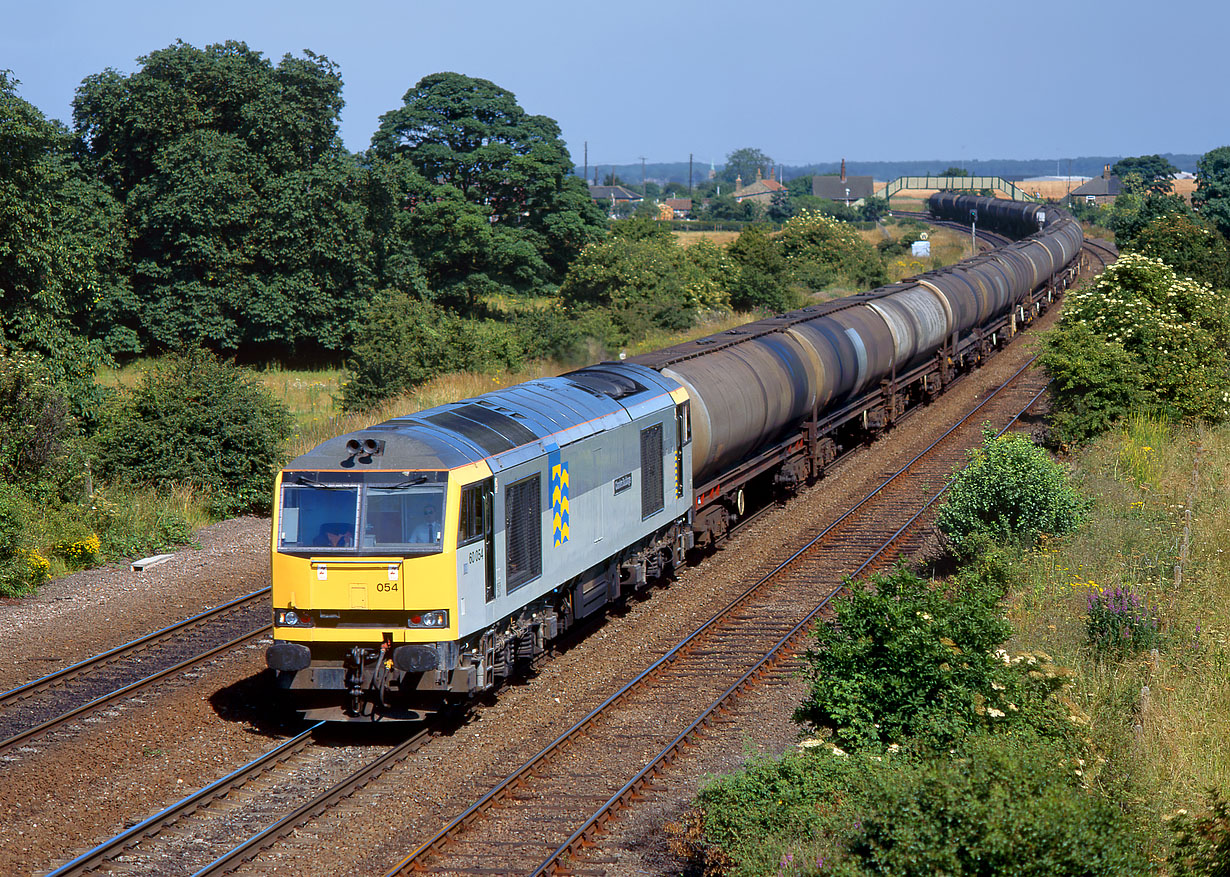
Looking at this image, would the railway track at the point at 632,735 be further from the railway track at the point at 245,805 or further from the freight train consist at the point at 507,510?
the freight train consist at the point at 507,510

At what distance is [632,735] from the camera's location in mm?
13008

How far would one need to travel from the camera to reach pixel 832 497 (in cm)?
2453

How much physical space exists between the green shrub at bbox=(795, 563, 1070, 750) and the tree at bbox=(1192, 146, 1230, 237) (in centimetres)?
6462

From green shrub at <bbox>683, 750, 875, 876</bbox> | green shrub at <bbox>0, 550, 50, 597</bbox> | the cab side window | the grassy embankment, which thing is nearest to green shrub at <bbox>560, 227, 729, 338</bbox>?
the grassy embankment

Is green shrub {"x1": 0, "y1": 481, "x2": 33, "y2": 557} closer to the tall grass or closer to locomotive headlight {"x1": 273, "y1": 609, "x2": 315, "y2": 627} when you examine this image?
locomotive headlight {"x1": 273, "y1": 609, "x2": 315, "y2": 627}

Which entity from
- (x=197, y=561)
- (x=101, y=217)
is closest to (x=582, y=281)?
(x=101, y=217)

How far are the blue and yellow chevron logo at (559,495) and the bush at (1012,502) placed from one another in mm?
7371

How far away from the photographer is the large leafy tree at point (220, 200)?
139ft

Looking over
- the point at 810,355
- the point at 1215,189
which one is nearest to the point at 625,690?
the point at 810,355

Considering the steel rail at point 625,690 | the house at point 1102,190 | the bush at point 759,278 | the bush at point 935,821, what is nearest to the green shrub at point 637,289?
the bush at point 759,278

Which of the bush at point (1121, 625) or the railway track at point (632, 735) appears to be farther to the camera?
the bush at point (1121, 625)

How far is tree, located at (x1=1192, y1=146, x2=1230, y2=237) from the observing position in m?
68.5

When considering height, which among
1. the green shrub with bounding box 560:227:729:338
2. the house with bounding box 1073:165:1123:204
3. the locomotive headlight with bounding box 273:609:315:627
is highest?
the house with bounding box 1073:165:1123:204

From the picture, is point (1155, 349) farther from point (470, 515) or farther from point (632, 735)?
point (470, 515)
